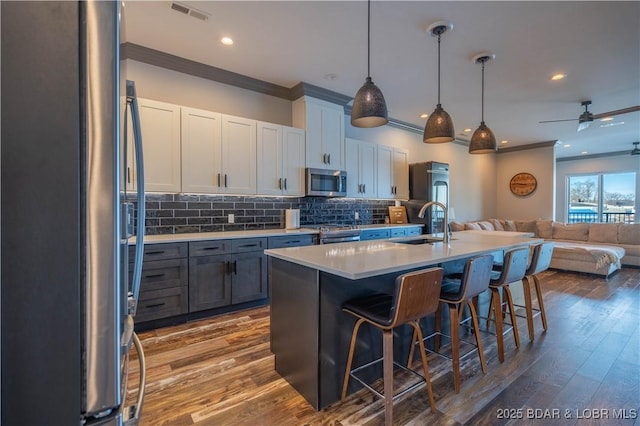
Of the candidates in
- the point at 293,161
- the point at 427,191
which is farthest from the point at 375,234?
the point at 293,161

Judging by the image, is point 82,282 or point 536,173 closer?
point 82,282

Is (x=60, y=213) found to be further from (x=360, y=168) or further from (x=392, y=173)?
(x=392, y=173)

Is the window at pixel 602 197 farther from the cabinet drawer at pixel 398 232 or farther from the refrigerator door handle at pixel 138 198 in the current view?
the refrigerator door handle at pixel 138 198

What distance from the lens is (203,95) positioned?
3570 mm

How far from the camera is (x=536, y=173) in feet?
25.0

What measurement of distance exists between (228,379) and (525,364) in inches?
87.3

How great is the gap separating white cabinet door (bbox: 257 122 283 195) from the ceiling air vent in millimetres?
1304

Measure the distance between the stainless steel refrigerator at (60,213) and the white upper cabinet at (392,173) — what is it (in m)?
4.75

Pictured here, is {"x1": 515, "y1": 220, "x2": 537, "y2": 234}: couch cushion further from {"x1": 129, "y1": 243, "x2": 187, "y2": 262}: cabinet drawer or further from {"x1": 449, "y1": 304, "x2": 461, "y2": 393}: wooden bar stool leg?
{"x1": 129, "y1": 243, "x2": 187, "y2": 262}: cabinet drawer

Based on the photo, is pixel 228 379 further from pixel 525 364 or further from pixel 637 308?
pixel 637 308

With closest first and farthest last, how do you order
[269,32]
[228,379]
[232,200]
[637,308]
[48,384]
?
[48,384], [228,379], [269,32], [637,308], [232,200]

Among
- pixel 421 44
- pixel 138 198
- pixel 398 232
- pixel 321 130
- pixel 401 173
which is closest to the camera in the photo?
pixel 138 198

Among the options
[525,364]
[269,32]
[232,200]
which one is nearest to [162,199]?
[232,200]

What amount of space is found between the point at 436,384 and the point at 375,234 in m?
2.76
